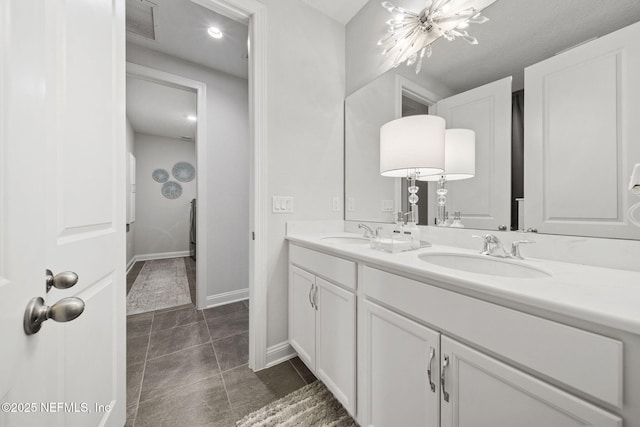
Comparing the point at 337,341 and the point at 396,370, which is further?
the point at 337,341

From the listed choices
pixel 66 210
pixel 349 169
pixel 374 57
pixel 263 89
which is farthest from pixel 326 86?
pixel 66 210

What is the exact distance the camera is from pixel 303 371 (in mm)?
1535

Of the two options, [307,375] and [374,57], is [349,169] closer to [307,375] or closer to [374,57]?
[374,57]

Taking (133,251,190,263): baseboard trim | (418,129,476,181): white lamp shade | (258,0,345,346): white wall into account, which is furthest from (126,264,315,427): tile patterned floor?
(133,251,190,263): baseboard trim

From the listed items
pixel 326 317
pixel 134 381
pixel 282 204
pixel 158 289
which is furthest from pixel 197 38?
pixel 158 289

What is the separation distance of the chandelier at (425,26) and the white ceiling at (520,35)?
0.14ft

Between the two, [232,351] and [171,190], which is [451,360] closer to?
[232,351]

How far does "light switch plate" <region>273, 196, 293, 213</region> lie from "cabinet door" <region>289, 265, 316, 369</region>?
40 cm

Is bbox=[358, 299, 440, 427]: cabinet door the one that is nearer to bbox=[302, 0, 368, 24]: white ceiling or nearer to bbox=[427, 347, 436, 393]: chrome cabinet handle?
Answer: bbox=[427, 347, 436, 393]: chrome cabinet handle

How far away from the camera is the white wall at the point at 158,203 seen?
16.1 feet

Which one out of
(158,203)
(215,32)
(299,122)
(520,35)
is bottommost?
(158,203)

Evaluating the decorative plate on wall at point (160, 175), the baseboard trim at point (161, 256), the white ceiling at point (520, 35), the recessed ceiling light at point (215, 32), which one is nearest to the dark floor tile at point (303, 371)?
the white ceiling at point (520, 35)

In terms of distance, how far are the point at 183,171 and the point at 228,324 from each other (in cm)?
442

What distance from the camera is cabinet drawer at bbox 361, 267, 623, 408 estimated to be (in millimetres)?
460
